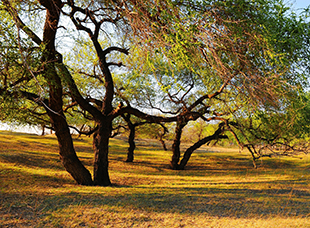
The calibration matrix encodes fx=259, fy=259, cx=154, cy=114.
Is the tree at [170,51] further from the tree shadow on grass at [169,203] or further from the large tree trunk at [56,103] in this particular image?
the tree shadow on grass at [169,203]

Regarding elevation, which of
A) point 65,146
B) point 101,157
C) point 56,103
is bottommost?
point 101,157

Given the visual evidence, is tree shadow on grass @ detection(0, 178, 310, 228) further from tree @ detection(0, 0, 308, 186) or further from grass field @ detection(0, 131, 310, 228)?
tree @ detection(0, 0, 308, 186)

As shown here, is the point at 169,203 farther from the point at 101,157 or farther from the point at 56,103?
the point at 56,103

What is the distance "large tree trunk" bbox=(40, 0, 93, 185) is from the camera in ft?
25.9

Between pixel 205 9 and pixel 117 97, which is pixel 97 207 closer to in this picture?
pixel 205 9

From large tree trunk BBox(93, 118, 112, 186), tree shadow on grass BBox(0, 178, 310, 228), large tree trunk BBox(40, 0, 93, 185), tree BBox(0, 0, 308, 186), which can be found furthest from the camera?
large tree trunk BBox(93, 118, 112, 186)

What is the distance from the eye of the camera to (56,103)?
8.92m

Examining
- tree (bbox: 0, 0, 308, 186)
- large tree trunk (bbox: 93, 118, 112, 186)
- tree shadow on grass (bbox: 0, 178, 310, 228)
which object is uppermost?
tree (bbox: 0, 0, 308, 186)

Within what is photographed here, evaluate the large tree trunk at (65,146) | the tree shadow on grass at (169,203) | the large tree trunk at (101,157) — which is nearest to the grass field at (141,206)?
the tree shadow on grass at (169,203)

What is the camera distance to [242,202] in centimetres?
827

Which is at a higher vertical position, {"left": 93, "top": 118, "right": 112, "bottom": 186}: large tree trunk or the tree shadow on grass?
{"left": 93, "top": 118, "right": 112, "bottom": 186}: large tree trunk

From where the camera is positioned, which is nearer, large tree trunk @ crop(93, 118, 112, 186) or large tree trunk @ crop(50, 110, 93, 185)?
large tree trunk @ crop(50, 110, 93, 185)

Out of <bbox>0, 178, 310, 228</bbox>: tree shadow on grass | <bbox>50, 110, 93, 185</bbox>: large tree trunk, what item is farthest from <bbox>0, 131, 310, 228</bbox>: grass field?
<bbox>50, 110, 93, 185</bbox>: large tree trunk

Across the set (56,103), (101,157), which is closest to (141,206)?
(101,157)
